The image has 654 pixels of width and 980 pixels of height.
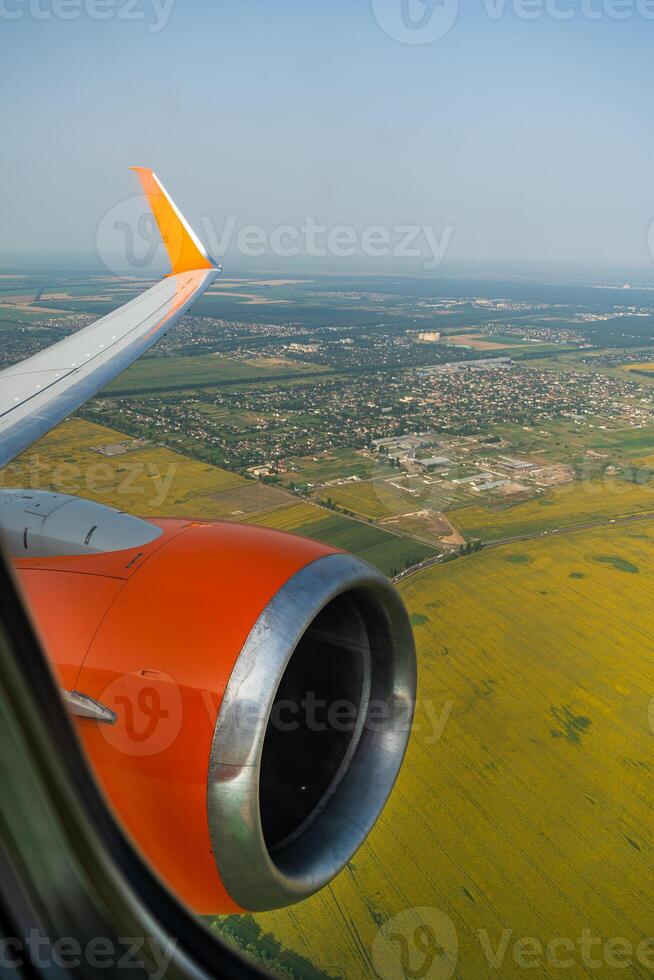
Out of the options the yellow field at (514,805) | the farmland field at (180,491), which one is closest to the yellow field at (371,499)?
the farmland field at (180,491)

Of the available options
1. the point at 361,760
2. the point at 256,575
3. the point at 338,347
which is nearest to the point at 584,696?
the point at 361,760

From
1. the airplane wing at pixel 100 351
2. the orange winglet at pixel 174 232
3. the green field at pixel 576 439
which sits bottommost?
the green field at pixel 576 439

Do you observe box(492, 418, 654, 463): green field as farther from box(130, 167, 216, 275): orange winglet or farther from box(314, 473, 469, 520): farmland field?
box(130, 167, 216, 275): orange winglet

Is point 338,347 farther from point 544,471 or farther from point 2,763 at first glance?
point 2,763

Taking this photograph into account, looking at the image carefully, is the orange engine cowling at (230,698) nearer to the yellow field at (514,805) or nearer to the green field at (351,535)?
the yellow field at (514,805)

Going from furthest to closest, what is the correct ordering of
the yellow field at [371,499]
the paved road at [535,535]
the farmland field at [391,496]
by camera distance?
the farmland field at [391,496] < the yellow field at [371,499] < the paved road at [535,535]

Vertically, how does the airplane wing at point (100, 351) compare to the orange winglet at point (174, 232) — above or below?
below

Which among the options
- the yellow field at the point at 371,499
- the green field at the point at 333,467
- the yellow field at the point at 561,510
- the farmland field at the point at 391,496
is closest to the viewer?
the yellow field at the point at 561,510

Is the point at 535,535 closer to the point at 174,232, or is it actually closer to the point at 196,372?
the point at 174,232
